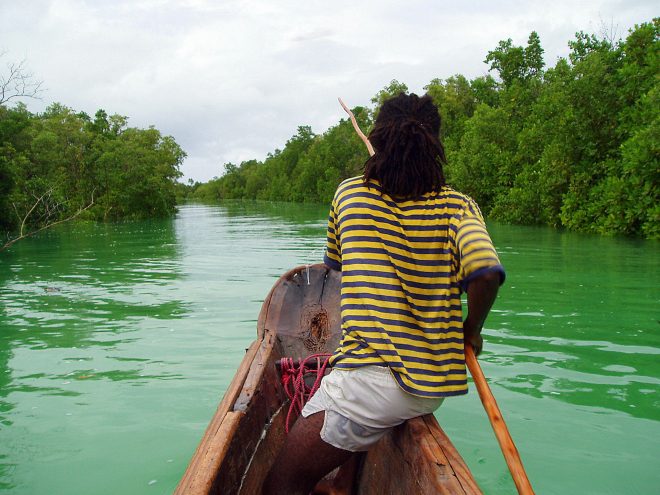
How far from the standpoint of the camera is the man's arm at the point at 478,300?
1758mm

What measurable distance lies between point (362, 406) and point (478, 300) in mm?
497

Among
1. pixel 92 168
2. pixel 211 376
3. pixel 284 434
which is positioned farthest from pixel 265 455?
pixel 92 168

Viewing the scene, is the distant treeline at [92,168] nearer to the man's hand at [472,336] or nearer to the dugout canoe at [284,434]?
the dugout canoe at [284,434]

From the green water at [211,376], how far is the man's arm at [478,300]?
5.67 ft

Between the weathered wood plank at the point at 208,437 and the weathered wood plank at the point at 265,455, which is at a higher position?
the weathered wood plank at the point at 208,437

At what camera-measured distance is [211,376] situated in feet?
17.3

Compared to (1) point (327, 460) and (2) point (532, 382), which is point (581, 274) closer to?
(2) point (532, 382)

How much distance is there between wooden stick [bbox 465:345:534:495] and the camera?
1.67 m

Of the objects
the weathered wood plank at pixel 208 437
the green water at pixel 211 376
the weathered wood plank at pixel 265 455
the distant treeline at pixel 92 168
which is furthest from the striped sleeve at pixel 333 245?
the distant treeline at pixel 92 168

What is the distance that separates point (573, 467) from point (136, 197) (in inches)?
1487

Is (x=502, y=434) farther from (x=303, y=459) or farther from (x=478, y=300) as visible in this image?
A: (x=303, y=459)

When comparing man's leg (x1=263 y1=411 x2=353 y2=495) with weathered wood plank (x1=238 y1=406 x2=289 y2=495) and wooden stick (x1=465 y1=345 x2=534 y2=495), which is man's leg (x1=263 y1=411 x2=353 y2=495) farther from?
wooden stick (x1=465 y1=345 x2=534 y2=495)

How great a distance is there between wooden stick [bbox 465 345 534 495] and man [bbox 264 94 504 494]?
7cm

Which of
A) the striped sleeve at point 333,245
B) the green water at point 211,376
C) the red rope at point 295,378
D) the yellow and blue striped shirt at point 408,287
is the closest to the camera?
the yellow and blue striped shirt at point 408,287
